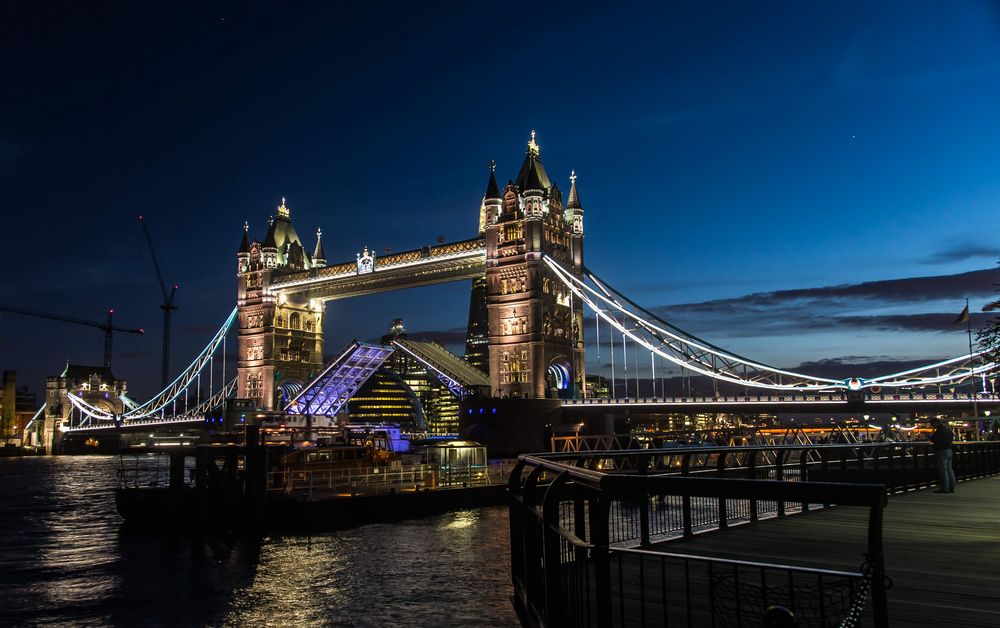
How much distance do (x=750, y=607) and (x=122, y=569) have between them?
20594 millimetres

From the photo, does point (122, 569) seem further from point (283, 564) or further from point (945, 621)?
point (945, 621)

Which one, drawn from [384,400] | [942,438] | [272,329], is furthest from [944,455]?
[384,400]

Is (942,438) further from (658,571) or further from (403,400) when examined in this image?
(403,400)

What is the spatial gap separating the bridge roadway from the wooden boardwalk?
45460 mm

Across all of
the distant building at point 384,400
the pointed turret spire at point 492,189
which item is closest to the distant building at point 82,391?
the distant building at point 384,400

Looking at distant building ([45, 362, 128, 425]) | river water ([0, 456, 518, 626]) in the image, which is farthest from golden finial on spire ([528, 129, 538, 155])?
distant building ([45, 362, 128, 425])

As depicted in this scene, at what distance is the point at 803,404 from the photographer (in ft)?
191

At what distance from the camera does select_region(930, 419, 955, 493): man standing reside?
16625 mm

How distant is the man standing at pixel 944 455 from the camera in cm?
1662

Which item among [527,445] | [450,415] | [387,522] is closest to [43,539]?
[387,522]

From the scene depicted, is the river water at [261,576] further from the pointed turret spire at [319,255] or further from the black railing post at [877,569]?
the pointed turret spire at [319,255]

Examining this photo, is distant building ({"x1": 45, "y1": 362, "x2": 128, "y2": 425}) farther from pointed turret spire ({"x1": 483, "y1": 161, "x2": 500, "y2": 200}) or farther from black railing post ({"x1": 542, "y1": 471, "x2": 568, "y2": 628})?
black railing post ({"x1": 542, "y1": 471, "x2": 568, "y2": 628})

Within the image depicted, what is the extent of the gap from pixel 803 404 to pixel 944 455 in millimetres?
43158

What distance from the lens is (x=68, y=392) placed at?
147500 mm
